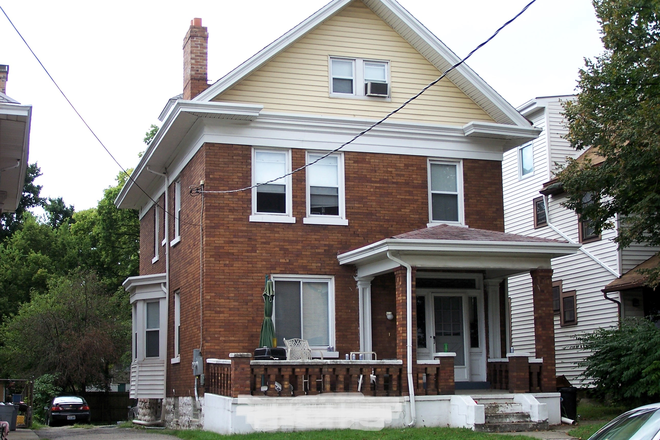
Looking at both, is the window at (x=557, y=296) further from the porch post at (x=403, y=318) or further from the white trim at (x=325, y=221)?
the porch post at (x=403, y=318)

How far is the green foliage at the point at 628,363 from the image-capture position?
16.8 meters

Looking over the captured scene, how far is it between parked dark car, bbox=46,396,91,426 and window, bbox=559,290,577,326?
1915 cm

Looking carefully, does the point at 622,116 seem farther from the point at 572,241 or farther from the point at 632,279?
the point at 572,241

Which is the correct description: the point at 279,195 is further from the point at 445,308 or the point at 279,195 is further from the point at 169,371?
the point at 169,371

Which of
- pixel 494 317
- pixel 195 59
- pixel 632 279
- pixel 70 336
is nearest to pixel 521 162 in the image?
pixel 632 279

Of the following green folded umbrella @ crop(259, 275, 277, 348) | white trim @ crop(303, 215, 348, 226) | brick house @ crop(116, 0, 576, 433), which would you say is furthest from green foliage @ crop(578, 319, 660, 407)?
green folded umbrella @ crop(259, 275, 277, 348)

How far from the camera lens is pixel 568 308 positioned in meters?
25.7

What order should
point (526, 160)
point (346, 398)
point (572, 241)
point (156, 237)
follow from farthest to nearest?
1. point (526, 160)
2. point (572, 241)
3. point (156, 237)
4. point (346, 398)

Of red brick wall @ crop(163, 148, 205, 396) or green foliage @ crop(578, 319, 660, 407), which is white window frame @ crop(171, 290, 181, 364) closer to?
red brick wall @ crop(163, 148, 205, 396)

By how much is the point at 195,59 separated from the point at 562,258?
1355 cm

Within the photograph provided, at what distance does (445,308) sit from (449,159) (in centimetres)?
360

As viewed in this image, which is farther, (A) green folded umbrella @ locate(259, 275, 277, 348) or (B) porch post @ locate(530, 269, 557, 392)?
(B) porch post @ locate(530, 269, 557, 392)

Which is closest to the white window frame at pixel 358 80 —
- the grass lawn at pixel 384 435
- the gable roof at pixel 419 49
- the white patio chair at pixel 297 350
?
the gable roof at pixel 419 49

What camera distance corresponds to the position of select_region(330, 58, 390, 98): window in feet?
63.5
